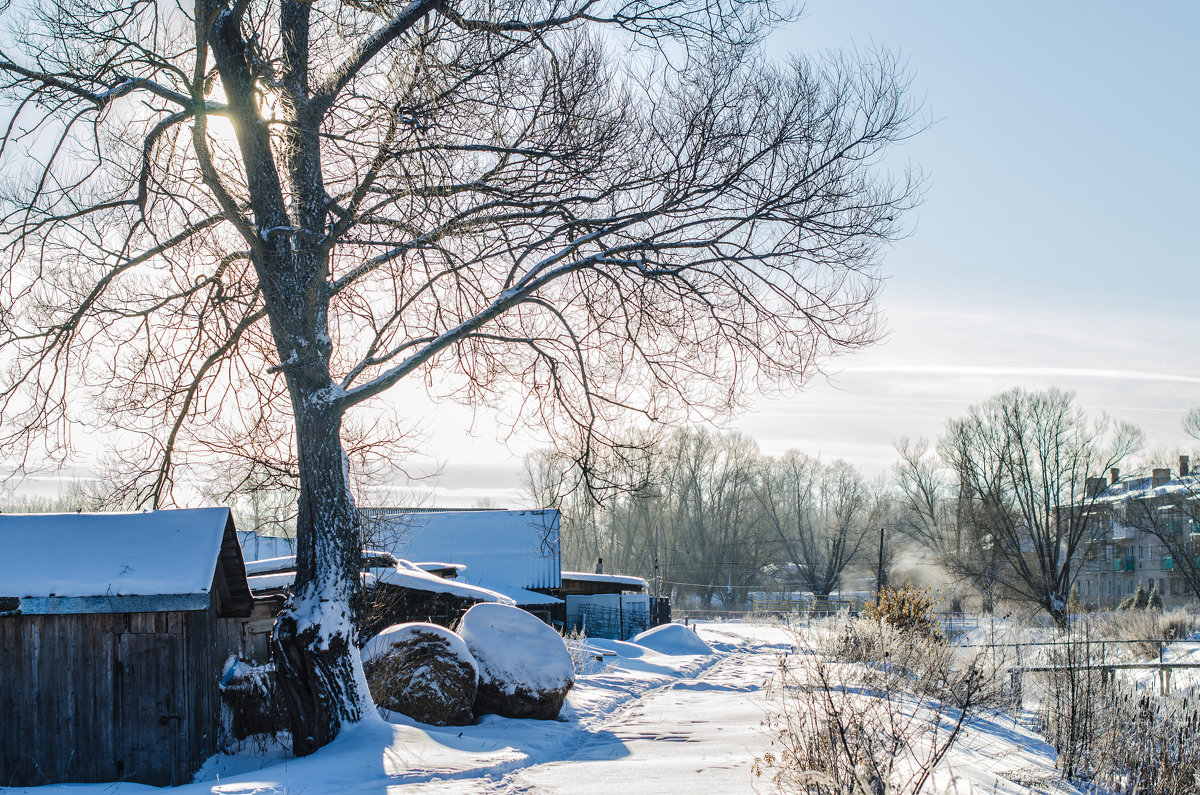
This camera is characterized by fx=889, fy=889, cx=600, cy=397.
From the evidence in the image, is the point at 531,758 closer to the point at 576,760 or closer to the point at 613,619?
the point at 576,760

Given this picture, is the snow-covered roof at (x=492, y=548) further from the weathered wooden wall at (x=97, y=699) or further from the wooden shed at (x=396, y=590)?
the weathered wooden wall at (x=97, y=699)

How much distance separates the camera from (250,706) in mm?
11406

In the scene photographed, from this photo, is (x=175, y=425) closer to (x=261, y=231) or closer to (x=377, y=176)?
(x=261, y=231)

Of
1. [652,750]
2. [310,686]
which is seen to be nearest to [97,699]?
[310,686]

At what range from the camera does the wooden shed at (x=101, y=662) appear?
9227 mm

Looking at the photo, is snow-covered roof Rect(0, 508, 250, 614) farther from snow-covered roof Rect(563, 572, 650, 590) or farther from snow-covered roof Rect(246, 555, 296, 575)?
snow-covered roof Rect(563, 572, 650, 590)

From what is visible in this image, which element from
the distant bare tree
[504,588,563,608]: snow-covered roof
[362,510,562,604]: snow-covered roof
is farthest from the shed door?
the distant bare tree

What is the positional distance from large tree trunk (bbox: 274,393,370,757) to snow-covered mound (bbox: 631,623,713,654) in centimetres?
1831

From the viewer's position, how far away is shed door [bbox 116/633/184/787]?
368 inches

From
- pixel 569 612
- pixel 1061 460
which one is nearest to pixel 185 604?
pixel 569 612

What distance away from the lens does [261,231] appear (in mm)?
10281

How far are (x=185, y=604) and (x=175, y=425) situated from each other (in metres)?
3.44

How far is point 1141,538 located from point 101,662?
251 ft

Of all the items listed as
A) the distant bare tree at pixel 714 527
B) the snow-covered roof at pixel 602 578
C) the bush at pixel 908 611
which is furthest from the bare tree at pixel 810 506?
the bush at pixel 908 611
